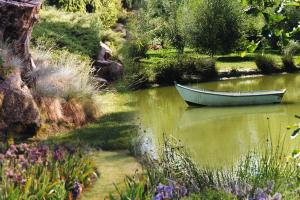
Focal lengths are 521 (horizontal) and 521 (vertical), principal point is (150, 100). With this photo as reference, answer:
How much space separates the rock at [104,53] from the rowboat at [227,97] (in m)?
3.75

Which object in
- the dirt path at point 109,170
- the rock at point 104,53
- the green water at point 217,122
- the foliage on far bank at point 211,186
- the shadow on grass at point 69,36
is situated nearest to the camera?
the foliage on far bank at point 211,186

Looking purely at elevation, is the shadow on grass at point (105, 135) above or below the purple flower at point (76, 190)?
below

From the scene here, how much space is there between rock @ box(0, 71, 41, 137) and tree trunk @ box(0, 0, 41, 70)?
1.61 meters

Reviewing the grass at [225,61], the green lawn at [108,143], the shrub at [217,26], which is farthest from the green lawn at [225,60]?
Result: the green lawn at [108,143]

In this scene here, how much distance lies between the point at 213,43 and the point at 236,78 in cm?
434

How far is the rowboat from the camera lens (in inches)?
783

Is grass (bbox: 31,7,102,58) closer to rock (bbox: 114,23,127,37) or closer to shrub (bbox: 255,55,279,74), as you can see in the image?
rock (bbox: 114,23,127,37)

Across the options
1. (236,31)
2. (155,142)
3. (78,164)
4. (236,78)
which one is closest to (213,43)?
(236,31)

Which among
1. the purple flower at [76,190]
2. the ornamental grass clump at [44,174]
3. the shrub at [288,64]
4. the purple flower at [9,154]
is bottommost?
the shrub at [288,64]

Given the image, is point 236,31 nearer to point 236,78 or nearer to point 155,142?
point 236,78

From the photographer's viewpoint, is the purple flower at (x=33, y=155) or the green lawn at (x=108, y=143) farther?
the green lawn at (x=108, y=143)

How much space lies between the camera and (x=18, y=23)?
11.8 metres

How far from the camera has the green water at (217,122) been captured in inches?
472

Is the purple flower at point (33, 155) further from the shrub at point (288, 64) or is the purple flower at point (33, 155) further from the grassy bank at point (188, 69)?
the shrub at point (288, 64)
